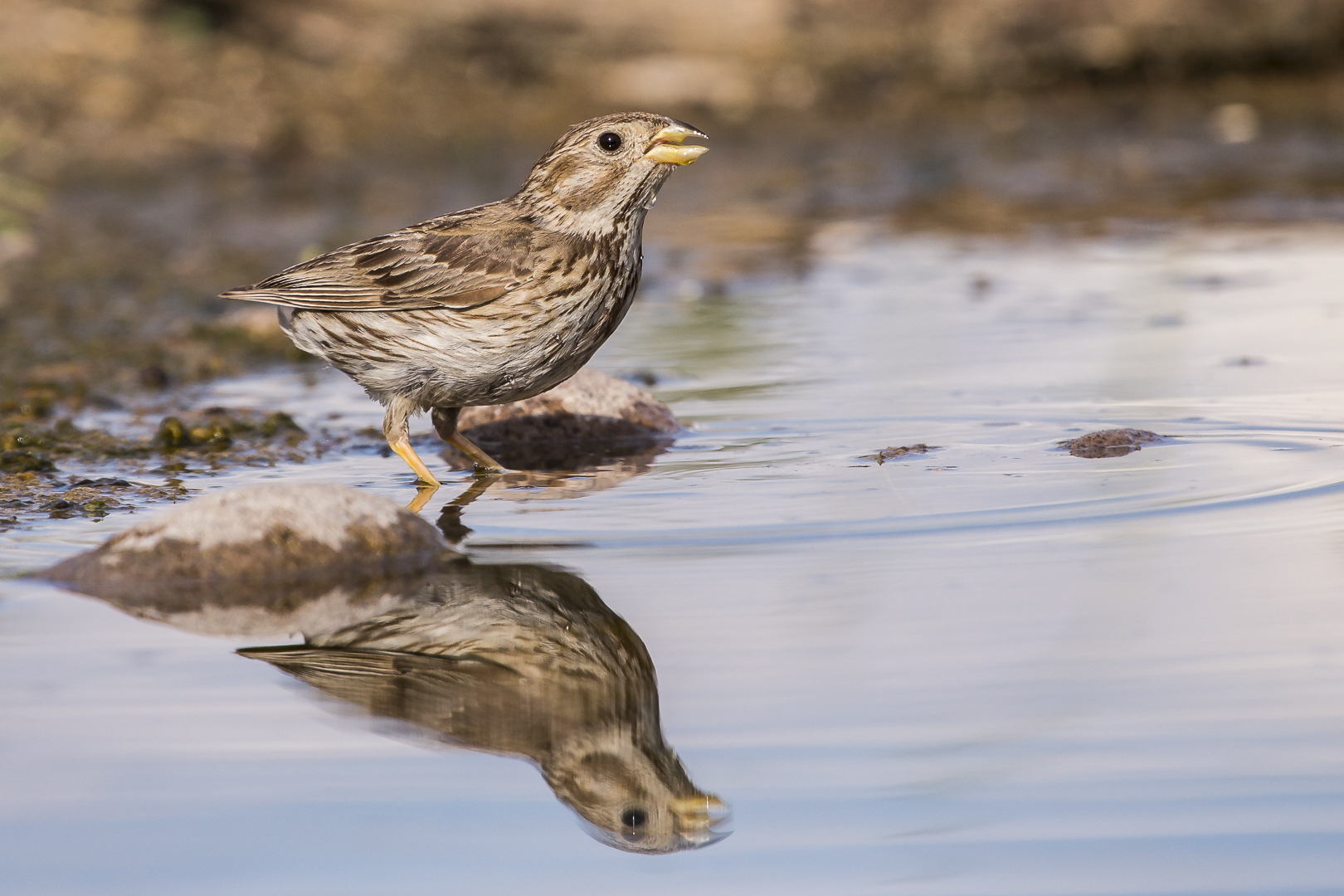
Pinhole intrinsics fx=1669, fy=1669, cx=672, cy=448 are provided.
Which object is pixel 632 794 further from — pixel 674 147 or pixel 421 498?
pixel 674 147

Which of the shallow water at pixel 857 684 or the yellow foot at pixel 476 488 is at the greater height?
the yellow foot at pixel 476 488

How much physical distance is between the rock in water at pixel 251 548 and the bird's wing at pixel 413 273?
139 cm

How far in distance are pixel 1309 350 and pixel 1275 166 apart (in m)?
6.59

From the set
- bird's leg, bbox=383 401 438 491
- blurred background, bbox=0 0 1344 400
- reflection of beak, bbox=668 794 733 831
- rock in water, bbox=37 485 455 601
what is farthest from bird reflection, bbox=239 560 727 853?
blurred background, bbox=0 0 1344 400

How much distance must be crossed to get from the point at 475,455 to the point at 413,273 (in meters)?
0.75

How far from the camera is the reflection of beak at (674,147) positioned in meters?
6.10

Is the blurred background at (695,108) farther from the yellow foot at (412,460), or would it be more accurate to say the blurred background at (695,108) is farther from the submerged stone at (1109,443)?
the submerged stone at (1109,443)

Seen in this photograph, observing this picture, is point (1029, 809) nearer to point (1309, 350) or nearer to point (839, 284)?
point (1309, 350)

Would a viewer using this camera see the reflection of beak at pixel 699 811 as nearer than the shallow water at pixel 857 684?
No

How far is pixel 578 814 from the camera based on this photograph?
3.13 metres

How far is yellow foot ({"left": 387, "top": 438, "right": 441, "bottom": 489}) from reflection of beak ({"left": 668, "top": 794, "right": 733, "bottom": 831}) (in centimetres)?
307

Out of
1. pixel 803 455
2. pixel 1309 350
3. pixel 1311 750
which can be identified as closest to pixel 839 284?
pixel 1309 350

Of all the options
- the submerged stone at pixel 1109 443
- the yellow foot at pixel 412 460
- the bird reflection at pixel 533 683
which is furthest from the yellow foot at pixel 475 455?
the submerged stone at pixel 1109 443

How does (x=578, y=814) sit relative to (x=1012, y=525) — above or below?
below
